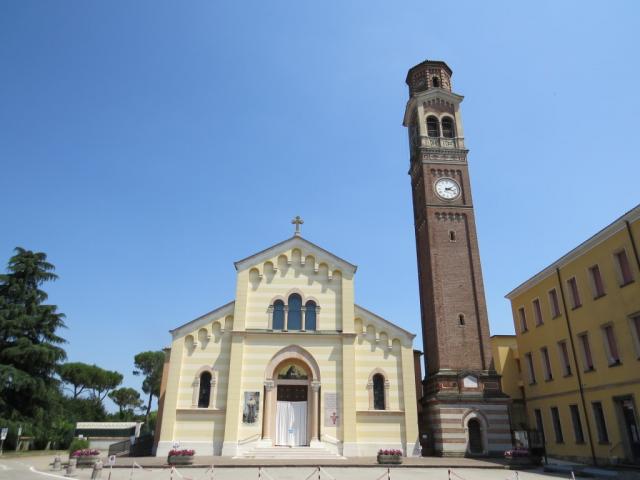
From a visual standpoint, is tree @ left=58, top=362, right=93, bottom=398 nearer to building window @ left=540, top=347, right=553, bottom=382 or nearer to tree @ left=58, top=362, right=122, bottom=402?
tree @ left=58, top=362, right=122, bottom=402

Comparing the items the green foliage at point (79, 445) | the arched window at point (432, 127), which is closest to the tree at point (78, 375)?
the green foliage at point (79, 445)

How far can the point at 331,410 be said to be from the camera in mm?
23250

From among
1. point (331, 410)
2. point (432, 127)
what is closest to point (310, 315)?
point (331, 410)

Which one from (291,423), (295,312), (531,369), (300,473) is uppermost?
(295,312)

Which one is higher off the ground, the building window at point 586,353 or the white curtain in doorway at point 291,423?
the building window at point 586,353

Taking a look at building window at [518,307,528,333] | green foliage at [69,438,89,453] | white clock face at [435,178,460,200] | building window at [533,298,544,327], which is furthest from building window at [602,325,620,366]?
green foliage at [69,438,89,453]

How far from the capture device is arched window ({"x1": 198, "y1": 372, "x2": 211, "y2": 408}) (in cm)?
2348

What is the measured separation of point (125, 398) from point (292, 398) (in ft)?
177

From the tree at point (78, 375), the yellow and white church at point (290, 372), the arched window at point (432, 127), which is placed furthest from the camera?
the tree at point (78, 375)

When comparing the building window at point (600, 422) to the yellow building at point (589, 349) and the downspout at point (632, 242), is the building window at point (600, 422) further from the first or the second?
the downspout at point (632, 242)

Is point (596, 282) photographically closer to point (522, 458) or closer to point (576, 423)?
point (576, 423)

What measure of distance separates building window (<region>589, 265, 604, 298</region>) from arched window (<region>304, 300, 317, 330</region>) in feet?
47.7

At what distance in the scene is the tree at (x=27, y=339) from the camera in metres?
27.4

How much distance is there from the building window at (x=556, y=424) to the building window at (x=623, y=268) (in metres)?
9.05
